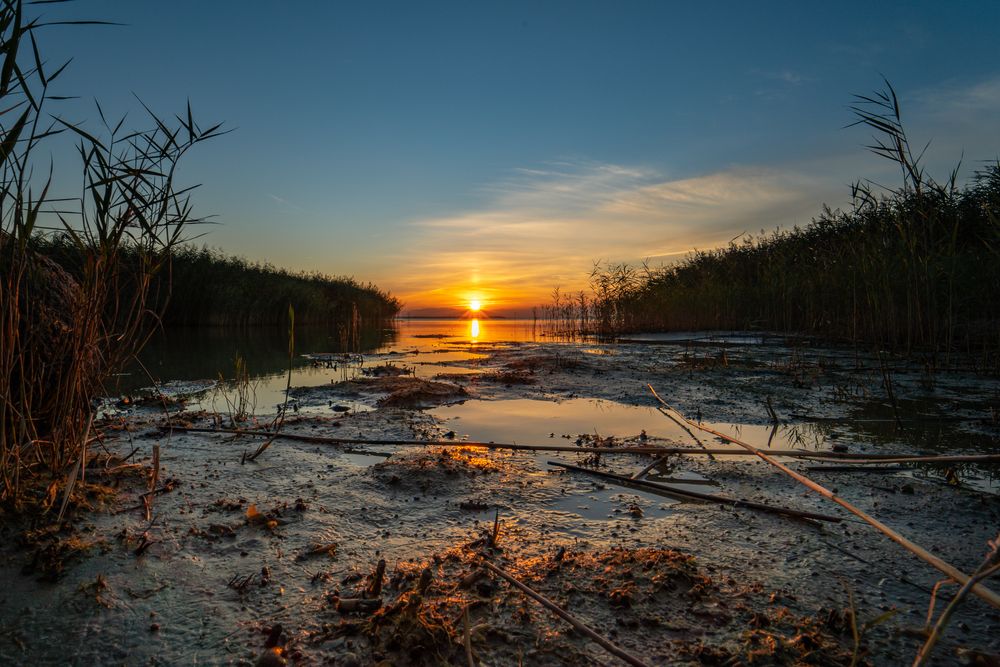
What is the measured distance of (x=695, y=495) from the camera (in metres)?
2.68

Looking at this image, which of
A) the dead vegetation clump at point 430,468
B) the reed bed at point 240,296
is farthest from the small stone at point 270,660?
the reed bed at point 240,296

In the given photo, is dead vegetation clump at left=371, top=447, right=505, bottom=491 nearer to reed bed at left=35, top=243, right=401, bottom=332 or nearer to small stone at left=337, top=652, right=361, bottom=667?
small stone at left=337, top=652, right=361, bottom=667

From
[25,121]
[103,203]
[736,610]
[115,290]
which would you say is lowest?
[736,610]

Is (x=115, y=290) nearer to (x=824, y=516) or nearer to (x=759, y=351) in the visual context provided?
(x=824, y=516)

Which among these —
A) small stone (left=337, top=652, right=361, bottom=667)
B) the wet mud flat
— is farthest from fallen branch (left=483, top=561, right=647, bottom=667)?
small stone (left=337, top=652, right=361, bottom=667)

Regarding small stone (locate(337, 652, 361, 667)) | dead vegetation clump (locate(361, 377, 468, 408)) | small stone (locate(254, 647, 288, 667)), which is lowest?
small stone (locate(337, 652, 361, 667))

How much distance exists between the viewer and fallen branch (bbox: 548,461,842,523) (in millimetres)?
2363

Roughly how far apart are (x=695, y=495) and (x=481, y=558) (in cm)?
135

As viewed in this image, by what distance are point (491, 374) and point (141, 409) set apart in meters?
4.79

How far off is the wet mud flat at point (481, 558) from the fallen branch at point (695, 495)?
39 mm

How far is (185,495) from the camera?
2.60m

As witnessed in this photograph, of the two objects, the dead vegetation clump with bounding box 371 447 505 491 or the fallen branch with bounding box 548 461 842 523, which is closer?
the fallen branch with bounding box 548 461 842 523

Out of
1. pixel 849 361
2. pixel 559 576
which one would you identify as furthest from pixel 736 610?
pixel 849 361

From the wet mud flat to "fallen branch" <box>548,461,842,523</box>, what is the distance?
0.04 m
